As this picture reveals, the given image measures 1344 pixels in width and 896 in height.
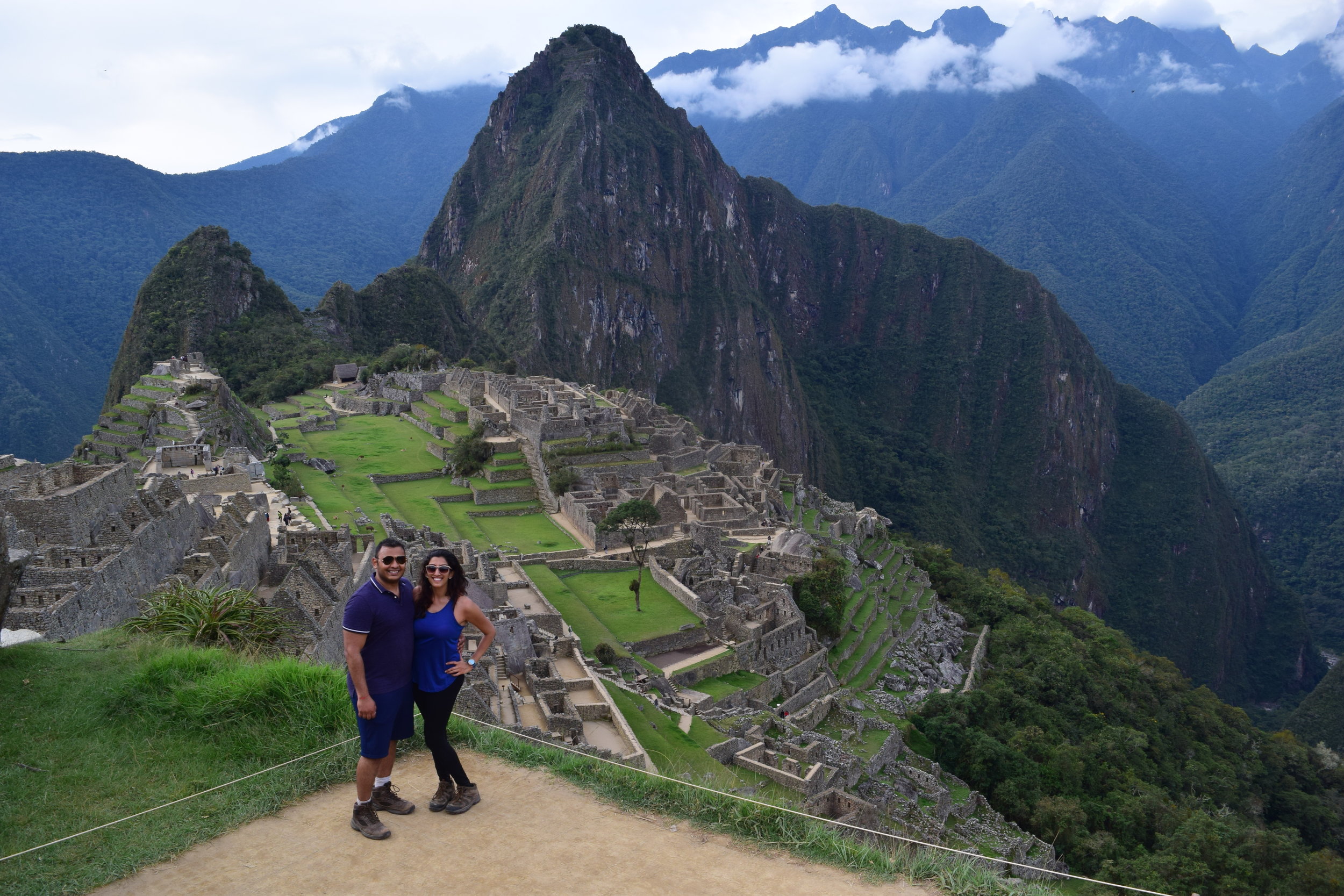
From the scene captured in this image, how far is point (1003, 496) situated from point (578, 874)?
156843 mm

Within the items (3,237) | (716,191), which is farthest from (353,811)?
(716,191)

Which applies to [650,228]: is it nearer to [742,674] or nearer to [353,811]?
[742,674]

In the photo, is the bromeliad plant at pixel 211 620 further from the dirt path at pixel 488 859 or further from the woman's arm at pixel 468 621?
the woman's arm at pixel 468 621

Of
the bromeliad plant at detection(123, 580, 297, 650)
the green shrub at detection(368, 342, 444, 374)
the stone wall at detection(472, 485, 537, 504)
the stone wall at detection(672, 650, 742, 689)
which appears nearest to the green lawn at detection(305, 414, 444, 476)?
the stone wall at detection(472, 485, 537, 504)

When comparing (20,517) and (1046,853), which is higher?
(20,517)

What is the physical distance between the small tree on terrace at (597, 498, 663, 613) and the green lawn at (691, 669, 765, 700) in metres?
6.66

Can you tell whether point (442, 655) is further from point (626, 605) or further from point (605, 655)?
point (626, 605)

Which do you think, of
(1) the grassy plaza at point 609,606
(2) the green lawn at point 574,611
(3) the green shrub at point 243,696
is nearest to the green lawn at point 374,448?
(2) the green lawn at point 574,611

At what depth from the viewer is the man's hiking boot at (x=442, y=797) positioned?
7281 millimetres

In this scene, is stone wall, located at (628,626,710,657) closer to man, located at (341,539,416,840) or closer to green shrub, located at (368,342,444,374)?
man, located at (341,539,416,840)

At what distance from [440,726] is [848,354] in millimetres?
191808

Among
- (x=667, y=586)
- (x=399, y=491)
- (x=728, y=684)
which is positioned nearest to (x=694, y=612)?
(x=667, y=586)

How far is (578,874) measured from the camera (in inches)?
264

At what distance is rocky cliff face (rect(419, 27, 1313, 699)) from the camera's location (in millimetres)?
121188
